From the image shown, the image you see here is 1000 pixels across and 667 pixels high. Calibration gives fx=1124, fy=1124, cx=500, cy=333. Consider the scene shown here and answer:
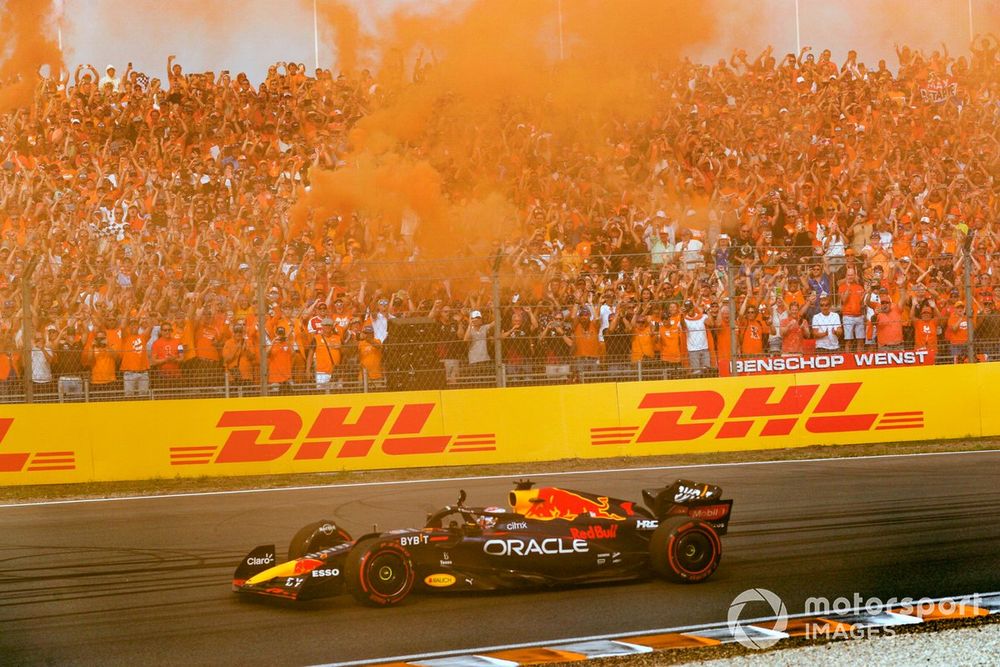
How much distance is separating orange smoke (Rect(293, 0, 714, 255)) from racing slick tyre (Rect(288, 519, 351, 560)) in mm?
4628

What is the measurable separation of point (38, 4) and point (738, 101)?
7147mm

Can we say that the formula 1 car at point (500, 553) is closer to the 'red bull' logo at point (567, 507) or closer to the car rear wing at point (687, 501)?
the 'red bull' logo at point (567, 507)

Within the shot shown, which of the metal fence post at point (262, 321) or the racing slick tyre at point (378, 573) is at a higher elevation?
the metal fence post at point (262, 321)

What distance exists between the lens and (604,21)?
9.93 metres

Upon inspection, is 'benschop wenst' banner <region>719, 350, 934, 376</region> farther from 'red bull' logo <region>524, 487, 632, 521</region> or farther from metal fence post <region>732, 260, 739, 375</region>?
'red bull' logo <region>524, 487, 632, 521</region>

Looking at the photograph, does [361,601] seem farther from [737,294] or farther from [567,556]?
[737,294]

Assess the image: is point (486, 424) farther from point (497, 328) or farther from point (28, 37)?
point (28, 37)

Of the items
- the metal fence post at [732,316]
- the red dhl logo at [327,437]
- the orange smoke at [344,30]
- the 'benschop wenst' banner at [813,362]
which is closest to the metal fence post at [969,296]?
the 'benschop wenst' banner at [813,362]

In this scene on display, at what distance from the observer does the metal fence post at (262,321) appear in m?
12.7

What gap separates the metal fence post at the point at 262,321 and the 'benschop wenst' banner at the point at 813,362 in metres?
5.59

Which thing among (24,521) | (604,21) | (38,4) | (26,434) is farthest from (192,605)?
(26,434)

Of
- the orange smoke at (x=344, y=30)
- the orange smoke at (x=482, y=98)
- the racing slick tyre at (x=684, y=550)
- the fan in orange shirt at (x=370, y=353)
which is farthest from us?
the fan in orange shirt at (x=370, y=353)

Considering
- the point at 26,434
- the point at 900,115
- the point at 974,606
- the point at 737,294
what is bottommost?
the point at 974,606

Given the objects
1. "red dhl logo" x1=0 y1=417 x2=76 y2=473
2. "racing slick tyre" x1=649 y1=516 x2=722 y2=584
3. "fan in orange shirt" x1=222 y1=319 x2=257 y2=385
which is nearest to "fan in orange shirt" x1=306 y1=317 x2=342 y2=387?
"fan in orange shirt" x1=222 y1=319 x2=257 y2=385
